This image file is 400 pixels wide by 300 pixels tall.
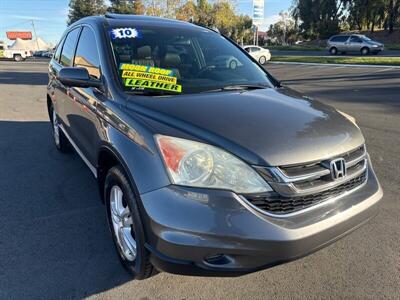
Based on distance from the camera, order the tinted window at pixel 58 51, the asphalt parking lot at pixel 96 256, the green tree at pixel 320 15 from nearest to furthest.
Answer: the asphalt parking lot at pixel 96 256 → the tinted window at pixel 58 51 → the green tree at pixel 320 15

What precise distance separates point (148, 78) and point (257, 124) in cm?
108

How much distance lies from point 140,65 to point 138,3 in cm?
5003

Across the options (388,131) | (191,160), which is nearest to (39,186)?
(191,160)

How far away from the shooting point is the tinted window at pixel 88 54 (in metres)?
3.42

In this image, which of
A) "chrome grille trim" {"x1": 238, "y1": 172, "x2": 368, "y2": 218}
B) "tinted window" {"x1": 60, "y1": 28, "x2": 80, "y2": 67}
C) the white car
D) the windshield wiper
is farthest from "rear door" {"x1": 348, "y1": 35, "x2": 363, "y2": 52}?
"chrome grille trim" {"x1": 238, "y1": 172, "x2": 368, "y2": 218}

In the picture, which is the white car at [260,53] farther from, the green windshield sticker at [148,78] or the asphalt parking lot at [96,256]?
the green windshield sticker at [148,78]

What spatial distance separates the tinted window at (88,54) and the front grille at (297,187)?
6.01ft

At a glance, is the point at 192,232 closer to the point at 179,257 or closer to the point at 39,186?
the point at 179,257

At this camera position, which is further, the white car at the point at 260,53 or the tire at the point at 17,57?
the tire at the point at 17,57

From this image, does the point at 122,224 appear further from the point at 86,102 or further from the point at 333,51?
the point at 333,51

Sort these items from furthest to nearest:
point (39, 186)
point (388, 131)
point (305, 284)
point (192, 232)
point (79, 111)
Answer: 1. point (388, 131)
2. point (39, 186)
3. point (79, 111)
4. point (305, 284)
5. point (192, 232)

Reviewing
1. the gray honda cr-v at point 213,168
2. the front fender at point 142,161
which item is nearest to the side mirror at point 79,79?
the gray honda cr-v at point 213,168

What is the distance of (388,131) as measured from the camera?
6945 millimetres

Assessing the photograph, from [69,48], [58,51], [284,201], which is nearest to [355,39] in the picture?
[58,51]
